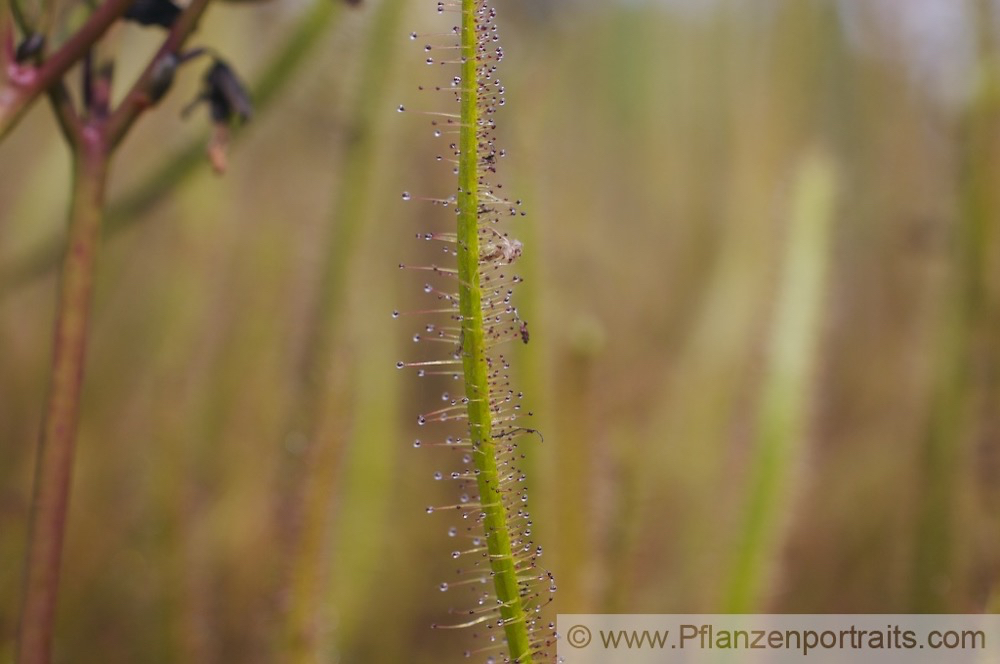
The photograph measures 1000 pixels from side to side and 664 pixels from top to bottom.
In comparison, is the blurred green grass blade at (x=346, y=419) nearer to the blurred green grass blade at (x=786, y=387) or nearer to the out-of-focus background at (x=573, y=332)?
the out-of-focus background at (x=573, y=332)

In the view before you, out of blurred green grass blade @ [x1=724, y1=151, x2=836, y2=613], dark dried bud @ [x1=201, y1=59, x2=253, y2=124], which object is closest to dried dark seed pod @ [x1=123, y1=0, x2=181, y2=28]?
dark dried bud @ [x1=201, y1=59, x2=253, y2=124]

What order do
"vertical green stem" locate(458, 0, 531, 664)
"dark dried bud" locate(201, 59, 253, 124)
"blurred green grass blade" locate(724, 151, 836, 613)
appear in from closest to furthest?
"vertical green stem" locate(458, 0, 531, 664) → "dark dried bud" locate(201, 59, 253, 124) → "blurred green grass blade" locate(724, 151, 836, 613)

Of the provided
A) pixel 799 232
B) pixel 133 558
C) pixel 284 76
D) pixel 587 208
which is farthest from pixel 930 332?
pixel 133 558

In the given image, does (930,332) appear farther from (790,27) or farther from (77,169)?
(77,169)

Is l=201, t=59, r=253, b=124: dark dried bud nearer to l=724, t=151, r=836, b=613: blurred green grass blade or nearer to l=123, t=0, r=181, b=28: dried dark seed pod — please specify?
l=123, t=0, r=181, b=28: dried dark seed pod

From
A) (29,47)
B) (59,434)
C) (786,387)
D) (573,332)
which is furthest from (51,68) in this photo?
(786,387)

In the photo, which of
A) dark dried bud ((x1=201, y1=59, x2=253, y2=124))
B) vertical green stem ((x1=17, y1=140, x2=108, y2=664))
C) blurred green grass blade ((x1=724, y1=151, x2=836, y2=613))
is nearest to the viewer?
vertical green stem ((x1=17, y1=140, x2=108, y2=664))

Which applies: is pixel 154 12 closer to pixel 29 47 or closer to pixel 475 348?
pixel 29 47
